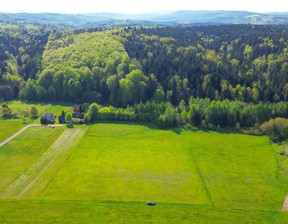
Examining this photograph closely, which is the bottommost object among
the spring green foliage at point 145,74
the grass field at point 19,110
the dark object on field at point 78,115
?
the grass field at point 19,110

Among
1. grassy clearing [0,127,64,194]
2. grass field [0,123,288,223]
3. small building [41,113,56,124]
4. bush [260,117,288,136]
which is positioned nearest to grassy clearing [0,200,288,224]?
grass field [0,123,288,223]

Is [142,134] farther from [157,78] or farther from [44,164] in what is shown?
[157,78]

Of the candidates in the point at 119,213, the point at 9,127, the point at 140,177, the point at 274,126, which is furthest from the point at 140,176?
the point at 9,127

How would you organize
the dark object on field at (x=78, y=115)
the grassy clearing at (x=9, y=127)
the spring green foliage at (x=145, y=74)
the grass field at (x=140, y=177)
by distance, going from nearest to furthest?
1. the grass field at (x=140, y=177)
2. the grassy clearing at (x=9, y=127)
3. the dark object on field at (x=78, y=115)
4. the spring green foliage at (x=145, y=74)

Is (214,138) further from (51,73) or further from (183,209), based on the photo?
(51,73)

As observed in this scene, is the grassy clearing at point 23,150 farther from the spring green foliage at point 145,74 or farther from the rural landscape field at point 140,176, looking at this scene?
the spring green foliage at point 145,74

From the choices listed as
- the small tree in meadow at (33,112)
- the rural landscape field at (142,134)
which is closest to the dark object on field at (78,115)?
the rural landscape field at (142,134)

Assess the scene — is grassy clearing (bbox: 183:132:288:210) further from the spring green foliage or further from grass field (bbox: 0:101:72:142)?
grass field (bbox: 0:101:72:142)
